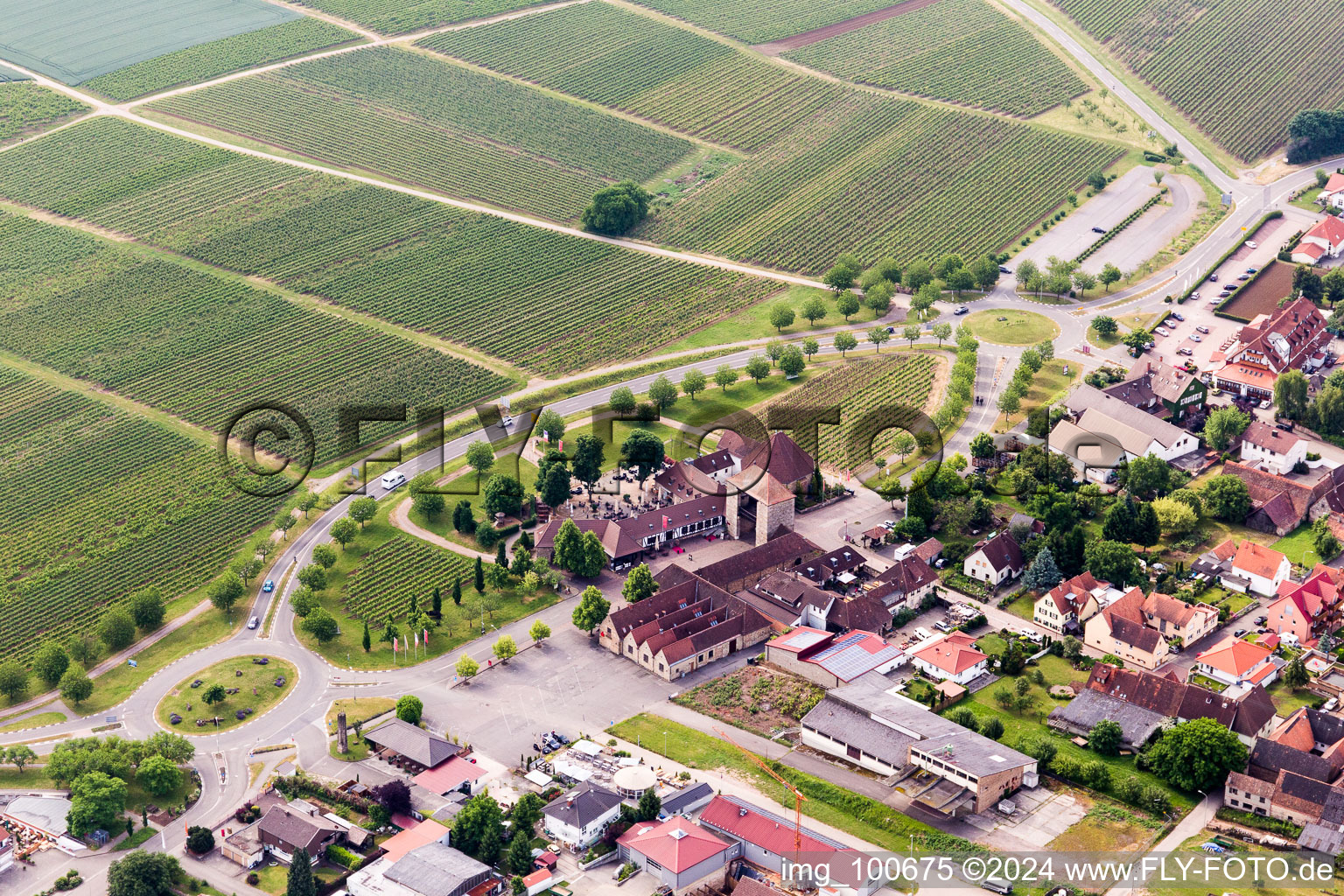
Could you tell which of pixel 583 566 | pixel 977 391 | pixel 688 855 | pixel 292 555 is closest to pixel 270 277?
pixel 292 555

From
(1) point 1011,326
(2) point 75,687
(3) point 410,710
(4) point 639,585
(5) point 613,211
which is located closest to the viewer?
(3) point 410,710

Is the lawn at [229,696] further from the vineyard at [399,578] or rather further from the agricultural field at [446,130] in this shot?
the agricultural field at [446,130]

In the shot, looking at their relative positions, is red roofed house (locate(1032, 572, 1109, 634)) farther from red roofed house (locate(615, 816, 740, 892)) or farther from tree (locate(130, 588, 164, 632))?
tree (locate(130, 588, 164, 632))

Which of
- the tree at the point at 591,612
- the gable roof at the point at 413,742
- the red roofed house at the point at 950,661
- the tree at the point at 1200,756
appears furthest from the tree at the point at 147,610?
the tree at the point at 1200,756

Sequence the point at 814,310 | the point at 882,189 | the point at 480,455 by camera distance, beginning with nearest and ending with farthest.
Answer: the point at 480,455 → the point at 814,310 → the point at 882,189

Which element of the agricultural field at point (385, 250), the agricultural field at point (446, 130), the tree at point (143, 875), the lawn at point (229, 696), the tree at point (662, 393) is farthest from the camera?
the agricultural field at point (446, 130)

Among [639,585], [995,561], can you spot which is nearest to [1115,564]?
[995,561]

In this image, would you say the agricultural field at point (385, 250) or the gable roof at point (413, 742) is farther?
the agricultural field at point (385, 250)

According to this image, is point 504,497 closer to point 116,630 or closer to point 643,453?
point 643,453
